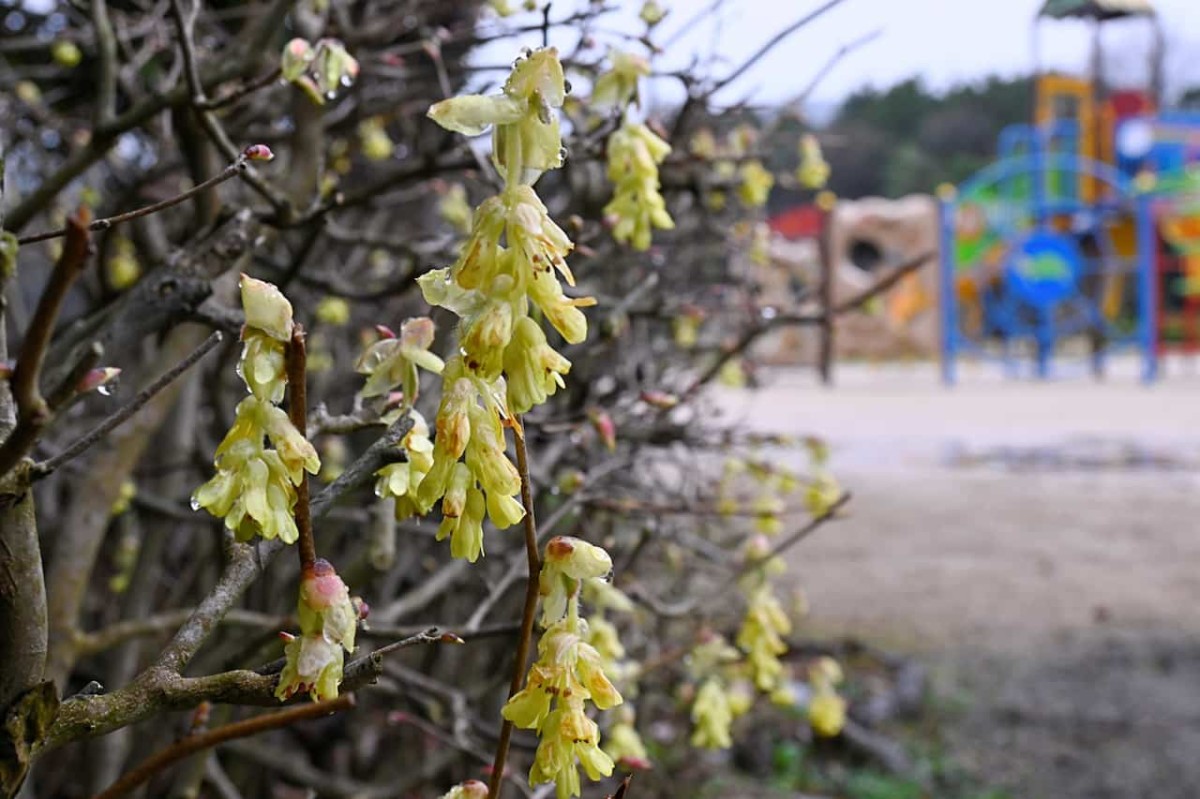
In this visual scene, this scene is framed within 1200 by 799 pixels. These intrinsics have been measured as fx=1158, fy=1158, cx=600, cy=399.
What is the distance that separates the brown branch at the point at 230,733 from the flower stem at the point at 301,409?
10cm

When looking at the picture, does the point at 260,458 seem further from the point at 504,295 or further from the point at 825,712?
the point at 825,712

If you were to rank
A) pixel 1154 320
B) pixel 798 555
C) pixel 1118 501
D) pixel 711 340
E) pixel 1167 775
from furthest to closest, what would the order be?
1. pixel 1154 320
2. pixel 1118 501
3. pixel 798 555
4. pixel 711 340
5. pixel 1167 775

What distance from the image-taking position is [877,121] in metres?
42.0

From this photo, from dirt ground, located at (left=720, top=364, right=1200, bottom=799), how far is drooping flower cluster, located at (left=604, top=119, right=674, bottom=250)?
270 centimetres

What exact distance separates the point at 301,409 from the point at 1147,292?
1836 cm

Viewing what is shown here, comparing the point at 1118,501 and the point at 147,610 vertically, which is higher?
the point at 147,610

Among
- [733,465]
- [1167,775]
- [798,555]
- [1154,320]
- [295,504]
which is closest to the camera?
[295,504]

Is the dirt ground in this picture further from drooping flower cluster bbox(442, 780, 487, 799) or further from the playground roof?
drooping flower cluster bbox(442, 780, 487, 799)

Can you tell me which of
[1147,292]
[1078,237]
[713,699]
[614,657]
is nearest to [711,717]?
[713,699]

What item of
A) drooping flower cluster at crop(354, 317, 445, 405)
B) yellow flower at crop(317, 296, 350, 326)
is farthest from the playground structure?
drooping flower cluster at crop(354, 317, 445, 405)

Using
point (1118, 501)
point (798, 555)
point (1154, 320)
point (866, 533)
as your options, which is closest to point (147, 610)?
point (798, 555)

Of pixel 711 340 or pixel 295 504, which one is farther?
pixel 711 340

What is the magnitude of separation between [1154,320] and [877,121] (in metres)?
26.6

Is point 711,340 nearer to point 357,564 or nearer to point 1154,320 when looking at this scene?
point 357,564
